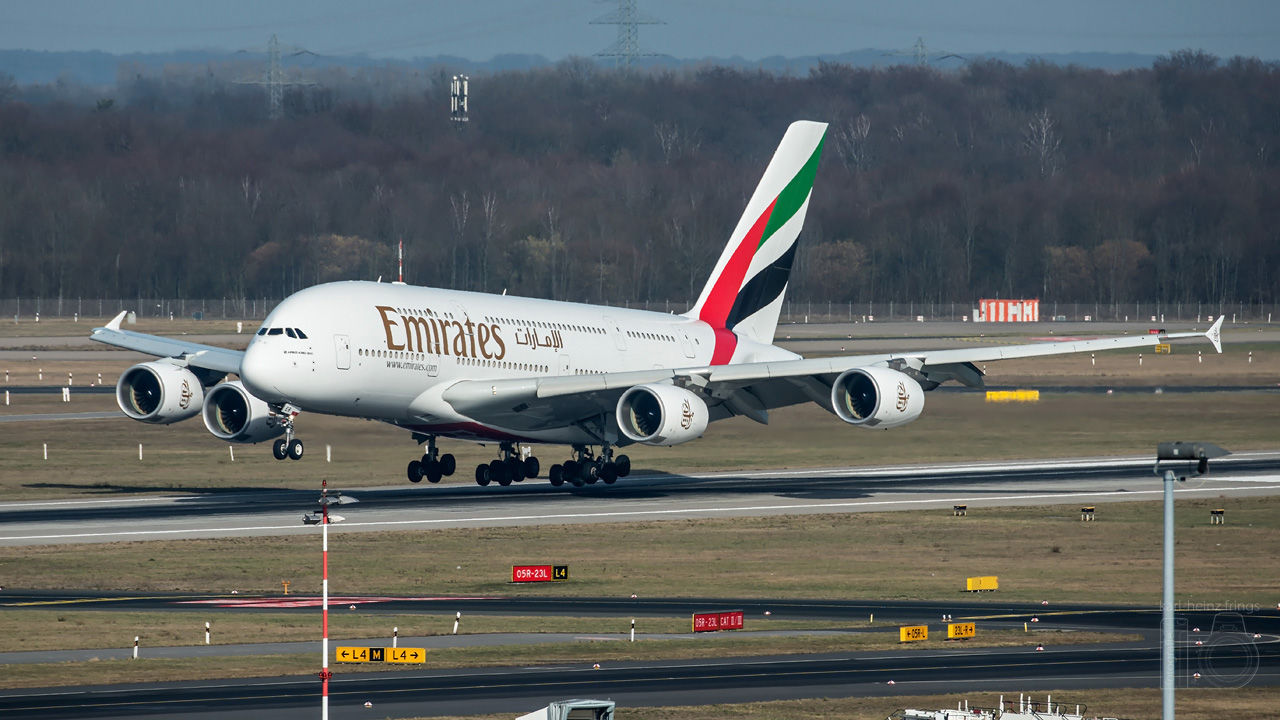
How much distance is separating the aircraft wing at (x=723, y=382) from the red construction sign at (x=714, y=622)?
21222 mm

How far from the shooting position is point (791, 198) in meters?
65.9

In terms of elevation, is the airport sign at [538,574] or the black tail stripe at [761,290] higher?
the black tail stripe at [761,290]

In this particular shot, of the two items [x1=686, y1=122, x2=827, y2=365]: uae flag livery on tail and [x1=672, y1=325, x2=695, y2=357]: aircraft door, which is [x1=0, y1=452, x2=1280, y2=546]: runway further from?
[x1=686, y1=122, x2=827, y2=365]: uae flag livery on tail

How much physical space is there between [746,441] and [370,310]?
30980 millimetres

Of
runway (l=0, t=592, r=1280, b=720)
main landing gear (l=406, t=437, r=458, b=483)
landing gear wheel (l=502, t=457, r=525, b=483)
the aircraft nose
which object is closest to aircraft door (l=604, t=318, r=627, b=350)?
landing gear wheel (l=502, t=457, r=525, b=483)

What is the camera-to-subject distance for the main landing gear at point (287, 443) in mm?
48062

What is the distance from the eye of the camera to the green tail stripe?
214 ft

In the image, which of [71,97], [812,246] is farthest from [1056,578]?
[71,97]

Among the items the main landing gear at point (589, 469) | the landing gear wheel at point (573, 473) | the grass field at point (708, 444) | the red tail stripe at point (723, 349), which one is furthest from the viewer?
the red tail stripe at point (723, 349)

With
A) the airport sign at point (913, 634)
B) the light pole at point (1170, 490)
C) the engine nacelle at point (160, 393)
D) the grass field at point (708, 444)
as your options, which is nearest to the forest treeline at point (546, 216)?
the grass field at point (708, 444)

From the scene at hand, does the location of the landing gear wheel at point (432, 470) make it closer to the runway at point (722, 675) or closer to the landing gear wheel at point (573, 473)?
the landing gear wheel at point (573, 473)

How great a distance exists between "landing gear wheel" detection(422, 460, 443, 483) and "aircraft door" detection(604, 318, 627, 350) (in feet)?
26.3

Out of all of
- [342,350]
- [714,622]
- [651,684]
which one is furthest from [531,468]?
[651,684]

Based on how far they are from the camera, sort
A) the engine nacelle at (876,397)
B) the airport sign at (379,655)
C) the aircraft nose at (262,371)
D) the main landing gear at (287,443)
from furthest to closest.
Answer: the engine nacelle at (876,397) < the aircraft nose at (262,371) < the main landing gear at (287,443) < the airport sign at (379,655)
